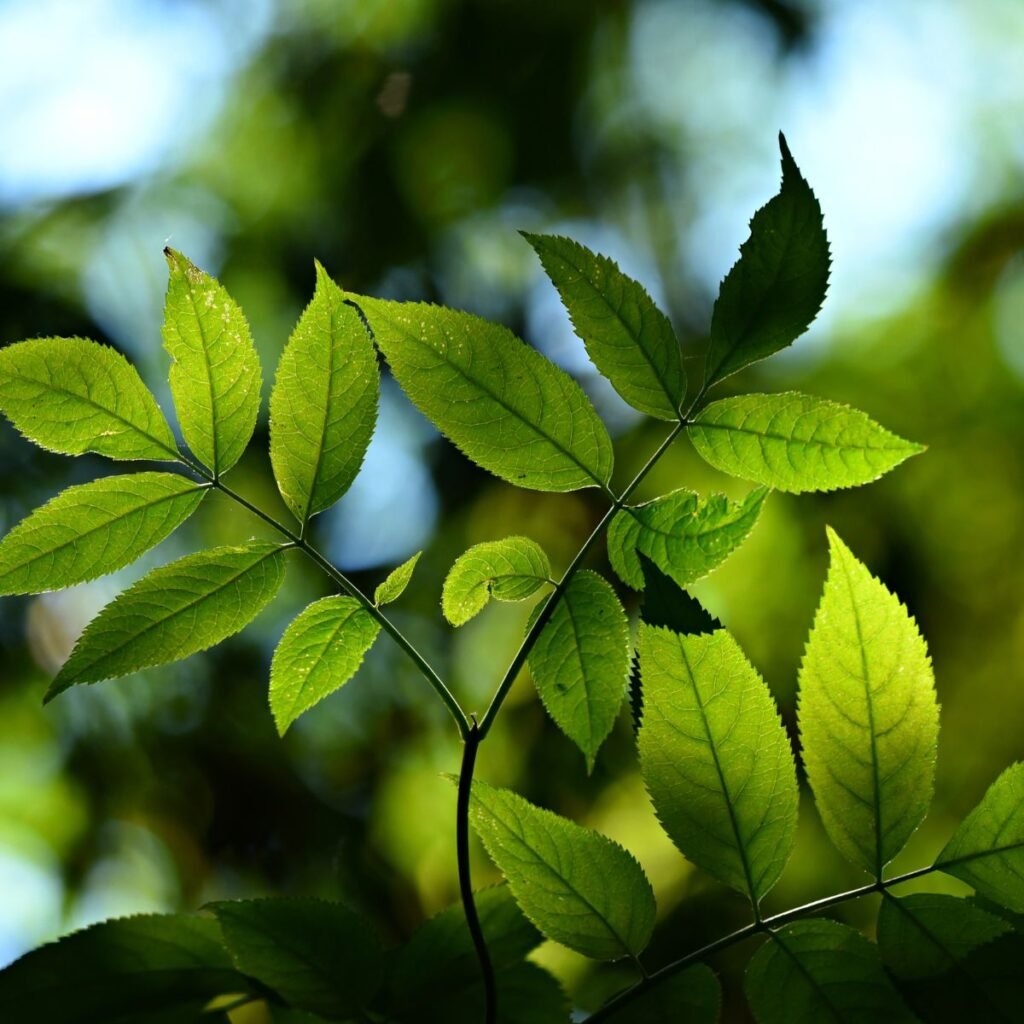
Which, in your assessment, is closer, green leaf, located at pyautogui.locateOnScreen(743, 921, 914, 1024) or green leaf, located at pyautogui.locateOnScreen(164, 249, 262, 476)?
green leaf, located at pyautogui.locateOnScreen(743, 921, 914, 1024)

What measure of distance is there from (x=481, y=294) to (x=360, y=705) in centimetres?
120

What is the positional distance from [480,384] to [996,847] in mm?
335

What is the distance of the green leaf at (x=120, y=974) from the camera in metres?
0.48

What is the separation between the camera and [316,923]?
1.62 feet

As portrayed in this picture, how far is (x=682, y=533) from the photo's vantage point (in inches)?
20.1

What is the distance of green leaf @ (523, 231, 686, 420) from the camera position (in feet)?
1.68

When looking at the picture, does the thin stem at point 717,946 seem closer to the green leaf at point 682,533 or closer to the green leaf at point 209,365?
the green leaf at point 682,533

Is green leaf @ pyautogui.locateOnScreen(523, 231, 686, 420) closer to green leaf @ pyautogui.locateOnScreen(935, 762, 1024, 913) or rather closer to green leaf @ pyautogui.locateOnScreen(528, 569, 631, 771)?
green leaf @ pyautogui.locateOnScreen(528, 569, 631, 771)

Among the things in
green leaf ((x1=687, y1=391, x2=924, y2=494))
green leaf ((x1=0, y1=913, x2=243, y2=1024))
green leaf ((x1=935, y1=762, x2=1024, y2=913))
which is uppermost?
green leaf ((x1=687, y1=391, x2=924, y2=494))

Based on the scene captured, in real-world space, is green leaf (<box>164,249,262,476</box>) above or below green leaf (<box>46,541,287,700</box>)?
above

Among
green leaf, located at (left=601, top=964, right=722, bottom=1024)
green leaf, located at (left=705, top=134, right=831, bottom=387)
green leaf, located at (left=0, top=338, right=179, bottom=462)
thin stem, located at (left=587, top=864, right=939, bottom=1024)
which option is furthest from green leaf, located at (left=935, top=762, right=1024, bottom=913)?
green leaf, located at (left=0, top=338, right=179, bottom=462)

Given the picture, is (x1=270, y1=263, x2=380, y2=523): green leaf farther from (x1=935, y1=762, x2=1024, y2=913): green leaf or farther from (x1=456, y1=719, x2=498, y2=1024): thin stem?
(x1=935, y1=762, x2=1024, y2=913): green leaf

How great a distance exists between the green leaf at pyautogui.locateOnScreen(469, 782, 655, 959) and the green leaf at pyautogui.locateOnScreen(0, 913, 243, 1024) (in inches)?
5.8

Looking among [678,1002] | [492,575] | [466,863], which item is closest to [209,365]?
[492,575]
